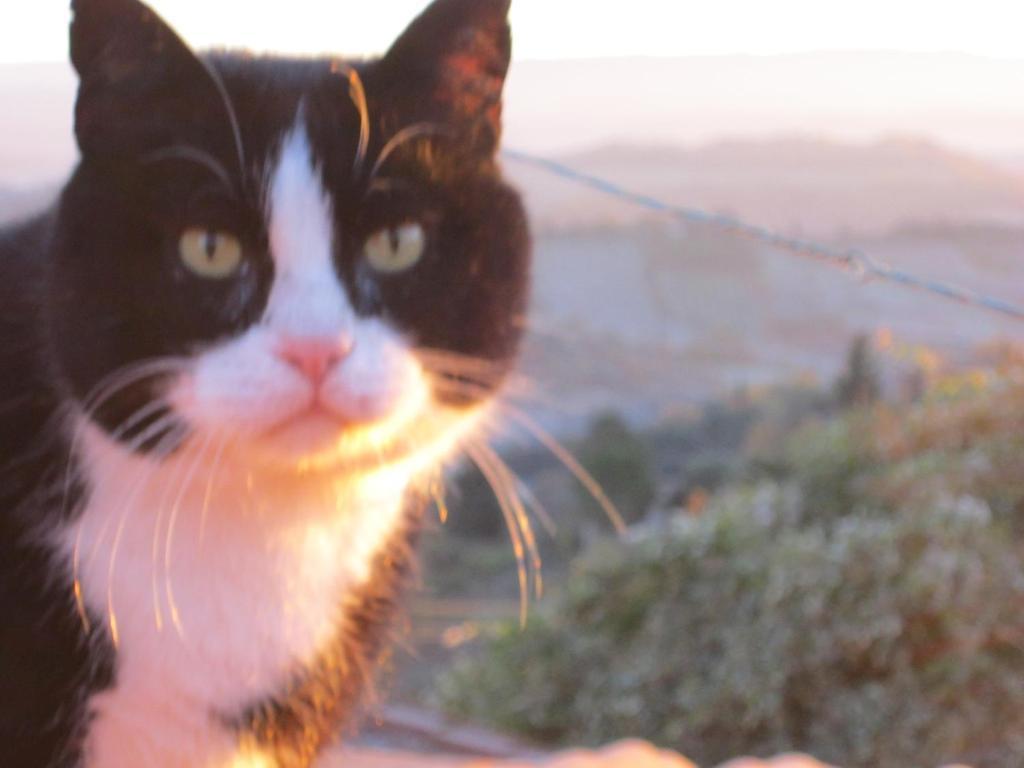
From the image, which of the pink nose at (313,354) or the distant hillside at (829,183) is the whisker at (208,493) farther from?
the distant hillside at (829,183)

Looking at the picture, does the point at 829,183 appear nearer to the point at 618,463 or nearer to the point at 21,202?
the point at 618,463

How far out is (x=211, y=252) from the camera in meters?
Answer: 0.60

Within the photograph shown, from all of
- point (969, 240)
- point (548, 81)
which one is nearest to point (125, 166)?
point (548, 81)

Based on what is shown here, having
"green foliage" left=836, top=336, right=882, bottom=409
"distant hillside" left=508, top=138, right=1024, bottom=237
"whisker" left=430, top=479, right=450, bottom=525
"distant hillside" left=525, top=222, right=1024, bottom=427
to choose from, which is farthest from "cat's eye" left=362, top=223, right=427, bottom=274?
"green foliage" left=836, top=336, right=882, bottom=409

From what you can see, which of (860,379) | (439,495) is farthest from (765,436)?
(439,495)

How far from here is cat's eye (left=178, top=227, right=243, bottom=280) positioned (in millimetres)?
601

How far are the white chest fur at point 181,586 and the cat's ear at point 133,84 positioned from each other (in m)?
0.18

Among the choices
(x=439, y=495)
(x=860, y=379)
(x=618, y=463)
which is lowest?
(x=618, y=463)

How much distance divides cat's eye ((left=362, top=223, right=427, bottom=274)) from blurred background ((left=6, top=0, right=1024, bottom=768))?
74 cm

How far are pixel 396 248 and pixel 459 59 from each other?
0.12 meters

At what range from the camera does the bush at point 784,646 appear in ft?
4.75

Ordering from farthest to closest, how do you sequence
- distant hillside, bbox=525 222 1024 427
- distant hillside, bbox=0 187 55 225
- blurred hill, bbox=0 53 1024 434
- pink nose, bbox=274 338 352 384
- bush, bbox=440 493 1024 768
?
distant hillside, bbox=525 222 1024 427
blurred hill, bbox=0 53 1024 434
bush, bbox=440 493 1024 768
distant hillside, bbox=0 187 55 225
pink nose, bbox=274 338 352 384

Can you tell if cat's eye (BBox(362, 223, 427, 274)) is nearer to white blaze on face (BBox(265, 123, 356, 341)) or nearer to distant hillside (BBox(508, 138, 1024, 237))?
white blaze on face (BBox(265, 123, 356, 341))

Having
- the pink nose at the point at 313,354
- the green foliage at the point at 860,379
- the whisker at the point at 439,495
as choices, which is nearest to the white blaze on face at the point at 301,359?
the pink nose at the point at 313,354
